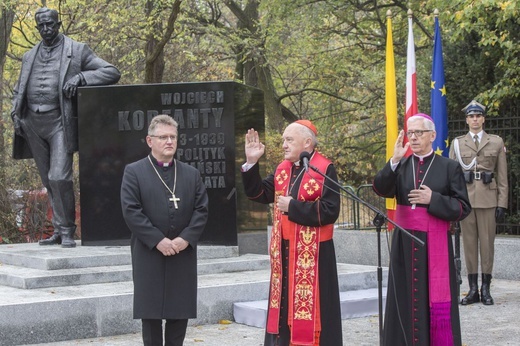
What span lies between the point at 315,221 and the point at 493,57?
888 cm

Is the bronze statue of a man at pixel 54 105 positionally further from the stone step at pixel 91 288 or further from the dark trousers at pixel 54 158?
the stone step at pixel 91 288

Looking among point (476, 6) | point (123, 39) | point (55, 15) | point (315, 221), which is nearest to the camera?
point (315, 221)

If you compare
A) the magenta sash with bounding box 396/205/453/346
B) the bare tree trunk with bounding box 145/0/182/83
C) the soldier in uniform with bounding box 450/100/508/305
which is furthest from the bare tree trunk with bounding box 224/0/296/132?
the magenta sash with bounding box 396/205/453/346

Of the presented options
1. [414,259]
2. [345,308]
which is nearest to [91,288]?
[345,308]

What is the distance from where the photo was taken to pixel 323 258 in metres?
7.05

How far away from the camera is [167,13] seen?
21.8 meters

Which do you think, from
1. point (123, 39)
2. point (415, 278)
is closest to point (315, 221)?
point (415, 278)

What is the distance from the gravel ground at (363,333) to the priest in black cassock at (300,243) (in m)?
1.73

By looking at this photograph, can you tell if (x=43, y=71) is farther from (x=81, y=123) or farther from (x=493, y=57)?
(x=493, y=57)

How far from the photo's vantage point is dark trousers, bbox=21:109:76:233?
11180mm

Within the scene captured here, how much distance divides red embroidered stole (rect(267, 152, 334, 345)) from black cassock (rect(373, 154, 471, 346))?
61 cm

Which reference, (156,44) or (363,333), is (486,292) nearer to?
(363,333)

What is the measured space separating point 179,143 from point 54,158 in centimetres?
147

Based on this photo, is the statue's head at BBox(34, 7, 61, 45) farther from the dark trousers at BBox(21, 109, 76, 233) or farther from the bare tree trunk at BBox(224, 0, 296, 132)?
the bare tree trunk at BBox(224, 0, 296, 132)
